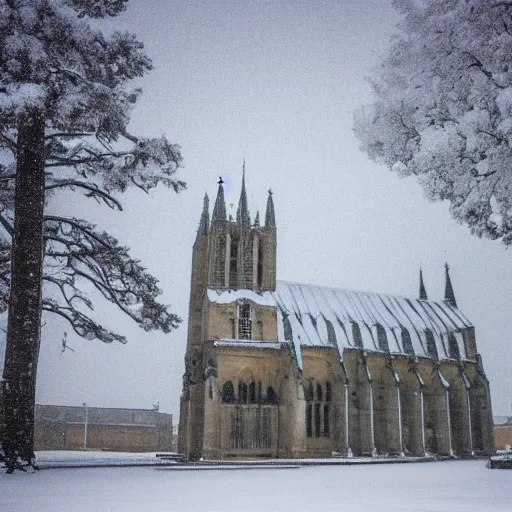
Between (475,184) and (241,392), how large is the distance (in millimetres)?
13253

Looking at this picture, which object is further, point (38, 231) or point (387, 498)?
point (38, 231)

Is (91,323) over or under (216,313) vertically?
under

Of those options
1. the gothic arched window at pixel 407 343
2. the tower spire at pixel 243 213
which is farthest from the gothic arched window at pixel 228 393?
the gothic arched window at pixel 407 343

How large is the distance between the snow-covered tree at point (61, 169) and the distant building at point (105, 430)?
768 inches

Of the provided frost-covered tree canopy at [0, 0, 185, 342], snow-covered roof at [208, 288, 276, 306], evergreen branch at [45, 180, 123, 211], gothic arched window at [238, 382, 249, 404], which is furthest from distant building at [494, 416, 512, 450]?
evergreen branch at [45, 180, 123, 211]

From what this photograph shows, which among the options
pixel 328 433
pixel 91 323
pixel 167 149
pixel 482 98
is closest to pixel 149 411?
pixel 328 433

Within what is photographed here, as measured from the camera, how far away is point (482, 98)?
42.6 feet

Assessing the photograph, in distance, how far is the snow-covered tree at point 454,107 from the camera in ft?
41.8

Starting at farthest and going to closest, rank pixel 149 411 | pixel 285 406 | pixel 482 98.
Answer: pixel 149 411 → pixel 285 406 → pixel 482 98

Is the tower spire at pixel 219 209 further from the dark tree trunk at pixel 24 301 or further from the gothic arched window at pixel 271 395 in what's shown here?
the dark tree trunk at pixel 24 301

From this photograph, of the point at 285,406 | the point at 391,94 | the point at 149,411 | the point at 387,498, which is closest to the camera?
the point at 387,498

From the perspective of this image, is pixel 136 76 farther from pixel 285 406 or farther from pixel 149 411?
pixel 149 411

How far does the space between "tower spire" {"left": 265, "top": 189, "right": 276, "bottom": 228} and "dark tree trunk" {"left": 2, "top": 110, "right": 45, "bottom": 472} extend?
597 inches

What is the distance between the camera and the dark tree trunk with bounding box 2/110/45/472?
10.1m
